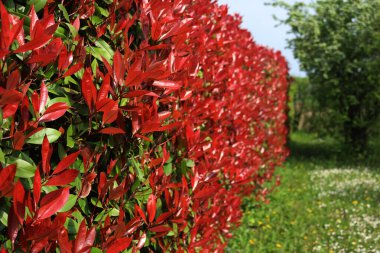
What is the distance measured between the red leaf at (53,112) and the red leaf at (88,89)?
0.10 meters

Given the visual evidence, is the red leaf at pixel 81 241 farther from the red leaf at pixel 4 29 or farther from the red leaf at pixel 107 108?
the red leaf at pixel 4 29

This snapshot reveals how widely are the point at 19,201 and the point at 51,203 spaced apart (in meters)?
0.10

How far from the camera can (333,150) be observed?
51.7 feet

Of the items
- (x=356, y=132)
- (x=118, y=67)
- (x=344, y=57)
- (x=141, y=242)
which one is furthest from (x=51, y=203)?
(x=356, y=132)

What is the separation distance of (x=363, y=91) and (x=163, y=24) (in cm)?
1358

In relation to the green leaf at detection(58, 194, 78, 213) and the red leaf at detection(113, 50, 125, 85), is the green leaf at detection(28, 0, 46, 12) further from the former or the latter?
the green leaf at detection(58, 194, 78, 213)

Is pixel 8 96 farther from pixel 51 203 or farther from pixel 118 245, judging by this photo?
pixel 118 245

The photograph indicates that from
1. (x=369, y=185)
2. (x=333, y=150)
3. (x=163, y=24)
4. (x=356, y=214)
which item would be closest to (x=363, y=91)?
(x=333, y=150)

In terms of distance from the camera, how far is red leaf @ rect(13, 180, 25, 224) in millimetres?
1097

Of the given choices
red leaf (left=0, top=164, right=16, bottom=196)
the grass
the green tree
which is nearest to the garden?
red leaf (left=0, top=164, right=16, bottom=196)

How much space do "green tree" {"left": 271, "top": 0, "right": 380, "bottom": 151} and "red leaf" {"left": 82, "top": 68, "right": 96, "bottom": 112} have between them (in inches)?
527

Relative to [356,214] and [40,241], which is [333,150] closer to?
[356,214]

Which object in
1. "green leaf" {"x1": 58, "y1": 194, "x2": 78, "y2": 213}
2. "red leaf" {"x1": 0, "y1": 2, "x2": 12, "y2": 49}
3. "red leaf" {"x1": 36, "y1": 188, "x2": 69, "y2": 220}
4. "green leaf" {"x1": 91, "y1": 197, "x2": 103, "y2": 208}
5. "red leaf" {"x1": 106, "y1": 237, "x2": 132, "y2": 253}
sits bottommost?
"red leaf" {"x1": 106, "y1": 237, "x2": 132, "y2": 253}

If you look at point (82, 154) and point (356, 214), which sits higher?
point (82, 154)
